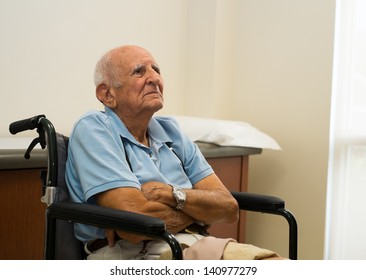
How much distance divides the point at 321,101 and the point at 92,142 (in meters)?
1.70

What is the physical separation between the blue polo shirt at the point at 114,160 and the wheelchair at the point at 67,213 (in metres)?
0.04

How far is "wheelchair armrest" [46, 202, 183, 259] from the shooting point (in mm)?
1234

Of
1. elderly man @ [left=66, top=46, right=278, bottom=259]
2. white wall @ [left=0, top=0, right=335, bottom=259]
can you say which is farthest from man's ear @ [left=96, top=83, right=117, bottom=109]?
white wall @ [left=0, top=0, right=335, bottom=259]

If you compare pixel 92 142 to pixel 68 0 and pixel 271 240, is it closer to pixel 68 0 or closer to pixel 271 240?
pixel 68 0

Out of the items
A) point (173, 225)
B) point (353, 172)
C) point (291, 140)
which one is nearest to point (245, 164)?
point (291, 140)

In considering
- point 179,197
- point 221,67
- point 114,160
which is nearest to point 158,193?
point 179,197

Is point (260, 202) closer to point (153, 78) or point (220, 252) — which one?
point (220, 252)

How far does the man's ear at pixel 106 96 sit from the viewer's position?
5.55 feet

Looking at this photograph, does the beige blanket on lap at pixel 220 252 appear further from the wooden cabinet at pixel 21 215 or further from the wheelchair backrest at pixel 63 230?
the wooden cabinet at pixel 21 215

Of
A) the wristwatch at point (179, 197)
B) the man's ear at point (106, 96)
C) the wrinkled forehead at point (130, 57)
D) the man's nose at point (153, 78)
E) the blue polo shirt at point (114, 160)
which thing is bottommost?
the wristwatch at point (179, 197)

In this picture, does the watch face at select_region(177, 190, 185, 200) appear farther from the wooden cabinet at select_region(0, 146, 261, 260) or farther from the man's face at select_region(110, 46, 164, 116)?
the wooden cabinet at select_region(0, 146, 261, 260)

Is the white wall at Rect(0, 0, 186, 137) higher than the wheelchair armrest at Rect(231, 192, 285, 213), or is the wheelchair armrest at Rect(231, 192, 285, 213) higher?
the white wall at Rect(0, 0, 186, 137)

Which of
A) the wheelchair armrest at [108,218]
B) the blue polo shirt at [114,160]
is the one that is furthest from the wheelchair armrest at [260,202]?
the wheelchair armrest at [108,218]

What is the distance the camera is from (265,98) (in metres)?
3.11
